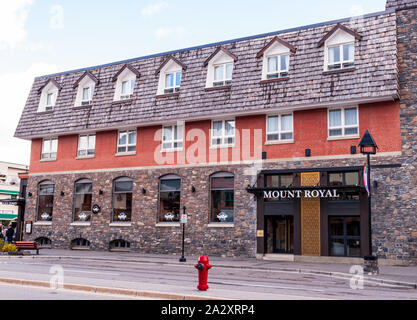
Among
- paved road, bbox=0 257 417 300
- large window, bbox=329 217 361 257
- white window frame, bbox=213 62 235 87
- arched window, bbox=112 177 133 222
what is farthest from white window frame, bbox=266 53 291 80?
paved road, bbox=0 257 417 300

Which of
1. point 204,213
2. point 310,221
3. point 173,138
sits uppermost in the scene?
point 173,138

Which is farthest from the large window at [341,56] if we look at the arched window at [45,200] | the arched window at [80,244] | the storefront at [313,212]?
the arched window at [45,200]

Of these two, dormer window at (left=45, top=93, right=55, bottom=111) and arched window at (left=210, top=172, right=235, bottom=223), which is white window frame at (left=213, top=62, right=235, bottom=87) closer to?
arched window at (left=210, top=172, right=235, bottom=223)

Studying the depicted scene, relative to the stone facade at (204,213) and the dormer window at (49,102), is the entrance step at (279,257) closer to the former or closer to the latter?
the stone facade at (204,213)

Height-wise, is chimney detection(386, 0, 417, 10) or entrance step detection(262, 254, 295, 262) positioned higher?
chimney detection(386, 0, 417, 10)

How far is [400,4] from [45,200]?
76.4ft

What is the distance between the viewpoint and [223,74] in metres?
24.4

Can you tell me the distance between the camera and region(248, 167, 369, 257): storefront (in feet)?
65.5

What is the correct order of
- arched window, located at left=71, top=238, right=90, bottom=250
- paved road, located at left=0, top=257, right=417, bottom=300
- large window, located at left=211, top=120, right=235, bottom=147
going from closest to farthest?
paved road, located at left=0, top=257, right=417, bottom=300
large window, located at left=211, top=120, right=235, bottom=147
arched window, located at left=71, top=238, right=90, bottom=250

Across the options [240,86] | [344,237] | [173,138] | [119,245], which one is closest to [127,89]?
[173,138]

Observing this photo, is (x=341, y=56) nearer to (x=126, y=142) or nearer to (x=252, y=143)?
(x=252, y=143)

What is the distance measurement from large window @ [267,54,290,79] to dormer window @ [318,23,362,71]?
183cm

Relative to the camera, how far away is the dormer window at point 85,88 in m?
28.6

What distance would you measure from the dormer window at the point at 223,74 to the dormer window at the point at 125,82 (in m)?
5.33
